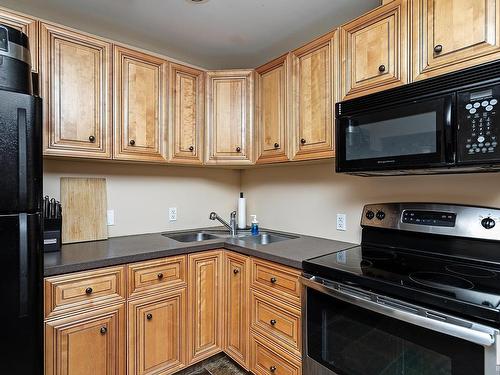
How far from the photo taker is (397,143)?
1369 millimetres

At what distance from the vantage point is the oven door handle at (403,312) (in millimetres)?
895

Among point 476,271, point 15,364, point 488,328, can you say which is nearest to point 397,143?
point 476,271

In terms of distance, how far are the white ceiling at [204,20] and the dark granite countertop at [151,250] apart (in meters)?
1.46

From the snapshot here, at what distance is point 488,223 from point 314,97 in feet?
3.65

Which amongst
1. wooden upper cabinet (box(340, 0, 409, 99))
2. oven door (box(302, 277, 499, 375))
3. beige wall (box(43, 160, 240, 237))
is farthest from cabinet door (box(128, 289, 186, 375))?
wooden upper cabinet (box(340, 0, 409, 99))

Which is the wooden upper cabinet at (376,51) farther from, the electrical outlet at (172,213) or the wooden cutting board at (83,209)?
the wooden cutting board at (83,209)

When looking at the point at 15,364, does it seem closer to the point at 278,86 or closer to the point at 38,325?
the point at 38,325

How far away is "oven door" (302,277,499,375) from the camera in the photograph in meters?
0.93

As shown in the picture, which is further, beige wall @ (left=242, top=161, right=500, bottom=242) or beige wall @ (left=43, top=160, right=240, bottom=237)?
beige wall @ (left=43, top=160, right=240, bottom=237)

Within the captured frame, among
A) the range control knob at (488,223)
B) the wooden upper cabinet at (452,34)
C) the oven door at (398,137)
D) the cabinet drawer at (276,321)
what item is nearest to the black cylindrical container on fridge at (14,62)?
the oven door at (398,137)

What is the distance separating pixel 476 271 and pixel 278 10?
175 centimetres

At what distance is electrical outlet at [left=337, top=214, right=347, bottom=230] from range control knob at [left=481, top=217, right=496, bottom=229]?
0.78 meters

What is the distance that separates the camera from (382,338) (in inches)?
45.5

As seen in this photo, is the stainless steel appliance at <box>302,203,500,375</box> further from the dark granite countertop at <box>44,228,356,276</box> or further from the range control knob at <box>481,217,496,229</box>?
the dark granite countertop at <box>44,228,356,276</box>
